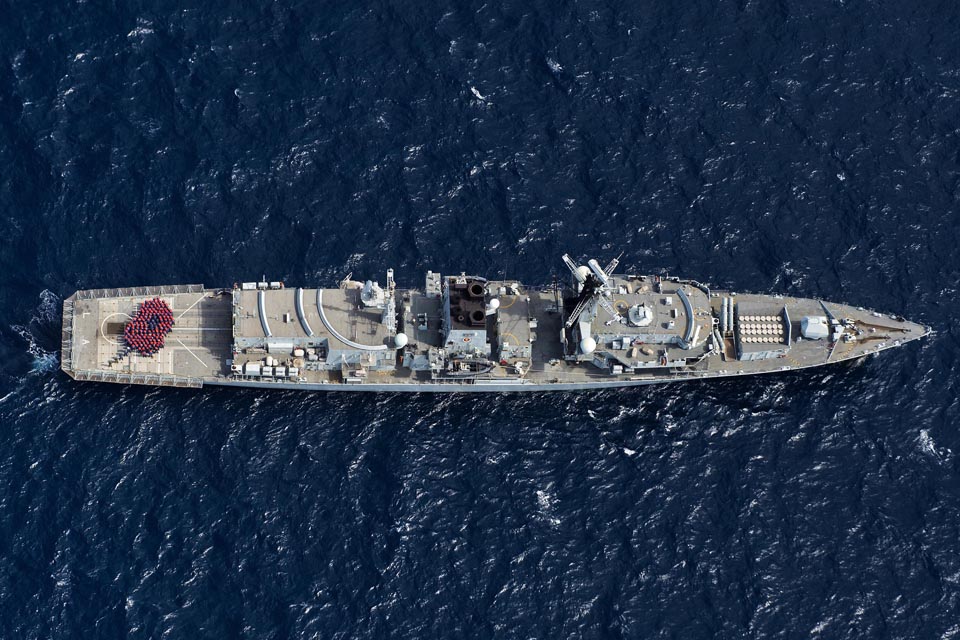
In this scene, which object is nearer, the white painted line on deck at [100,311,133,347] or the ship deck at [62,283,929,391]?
the ship deck at [62,283,929,391]

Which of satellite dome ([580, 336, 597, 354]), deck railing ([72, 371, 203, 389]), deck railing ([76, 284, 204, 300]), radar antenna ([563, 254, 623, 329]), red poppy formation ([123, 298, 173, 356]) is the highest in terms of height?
deck railing ([76, 284, 204, 300])

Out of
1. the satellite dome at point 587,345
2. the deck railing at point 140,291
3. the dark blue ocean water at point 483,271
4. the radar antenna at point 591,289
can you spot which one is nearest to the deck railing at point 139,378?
the dark blue ocean water at point 483,271

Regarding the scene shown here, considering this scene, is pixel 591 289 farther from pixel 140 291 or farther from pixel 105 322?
pixel 105 322

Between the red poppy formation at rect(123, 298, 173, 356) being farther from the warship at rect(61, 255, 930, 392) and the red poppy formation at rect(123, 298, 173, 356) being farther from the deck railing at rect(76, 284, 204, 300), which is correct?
the deck railing at rect(76, 284, 204, 300)

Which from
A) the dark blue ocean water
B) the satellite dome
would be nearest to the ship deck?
the satellite dome

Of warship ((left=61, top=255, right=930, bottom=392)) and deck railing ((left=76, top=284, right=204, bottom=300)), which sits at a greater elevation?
deck railing ((left=76, top=284, right=204, bottom=300))

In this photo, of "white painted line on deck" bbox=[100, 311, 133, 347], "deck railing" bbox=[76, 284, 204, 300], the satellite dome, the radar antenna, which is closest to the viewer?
the radar antenna

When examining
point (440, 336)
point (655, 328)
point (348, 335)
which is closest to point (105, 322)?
point (348, 335)

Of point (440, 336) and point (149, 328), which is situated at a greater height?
point (149, 328)
